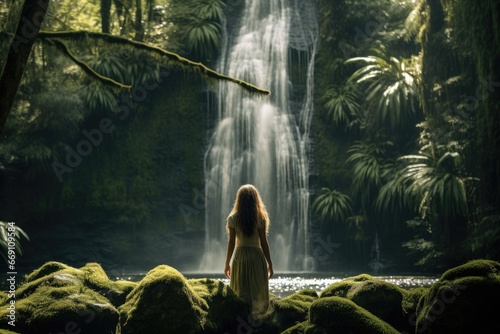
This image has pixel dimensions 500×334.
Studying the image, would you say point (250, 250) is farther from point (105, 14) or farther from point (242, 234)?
point (105, 14)

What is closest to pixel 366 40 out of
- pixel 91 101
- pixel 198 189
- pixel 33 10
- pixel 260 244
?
pixel 198 189

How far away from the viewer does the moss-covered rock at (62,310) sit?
782 cm

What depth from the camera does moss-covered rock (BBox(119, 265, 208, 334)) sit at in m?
7.56

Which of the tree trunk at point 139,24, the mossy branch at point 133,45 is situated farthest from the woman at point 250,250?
the tree trunk at point 139,24

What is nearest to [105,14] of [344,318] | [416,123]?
[416,123]

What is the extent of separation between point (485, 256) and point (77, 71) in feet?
53.3

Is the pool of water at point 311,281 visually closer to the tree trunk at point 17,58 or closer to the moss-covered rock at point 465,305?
the moss-covered rock at point 465,305

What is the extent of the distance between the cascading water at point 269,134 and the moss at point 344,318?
16.6m

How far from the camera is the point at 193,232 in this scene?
25.5 meters

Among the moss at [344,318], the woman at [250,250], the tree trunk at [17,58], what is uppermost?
the tree trunk at [17,58]

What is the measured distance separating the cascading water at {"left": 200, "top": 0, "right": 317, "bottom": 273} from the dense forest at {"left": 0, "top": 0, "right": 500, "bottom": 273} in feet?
1.63

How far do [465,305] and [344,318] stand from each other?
1.23m

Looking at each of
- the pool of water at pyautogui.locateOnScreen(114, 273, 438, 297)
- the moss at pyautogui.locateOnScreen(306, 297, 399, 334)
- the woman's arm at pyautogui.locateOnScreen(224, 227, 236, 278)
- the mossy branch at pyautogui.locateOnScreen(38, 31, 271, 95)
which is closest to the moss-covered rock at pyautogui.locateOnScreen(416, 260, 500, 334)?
the moss at pyautogui.locateOnScreen(306, 297, 399, 334)

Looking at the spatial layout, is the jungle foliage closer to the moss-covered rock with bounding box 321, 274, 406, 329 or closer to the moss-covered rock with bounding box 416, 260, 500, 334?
the moss-covered rock with bounding box 321, 274, 406, 329
